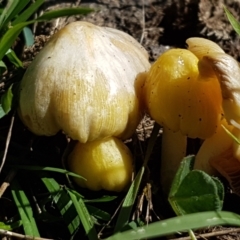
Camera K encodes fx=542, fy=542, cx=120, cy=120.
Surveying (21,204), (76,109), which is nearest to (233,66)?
(76,109)

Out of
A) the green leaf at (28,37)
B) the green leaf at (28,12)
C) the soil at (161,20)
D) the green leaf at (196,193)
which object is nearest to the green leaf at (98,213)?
the green leaf at (196,193)

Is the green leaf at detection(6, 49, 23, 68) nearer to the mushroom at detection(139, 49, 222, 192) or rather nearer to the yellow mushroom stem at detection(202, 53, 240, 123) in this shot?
the mushroom at detection(139, 49, 222, 192)

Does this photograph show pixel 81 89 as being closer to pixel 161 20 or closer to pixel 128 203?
pixel 128 203

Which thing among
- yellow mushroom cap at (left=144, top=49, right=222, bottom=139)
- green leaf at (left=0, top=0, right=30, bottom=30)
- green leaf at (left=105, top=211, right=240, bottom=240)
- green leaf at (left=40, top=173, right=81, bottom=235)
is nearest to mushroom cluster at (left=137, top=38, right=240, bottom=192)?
yellow mushroom cap at (left=144, top=49, right=222, bottom=139)

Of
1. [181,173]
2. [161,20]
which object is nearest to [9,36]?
[181,173]

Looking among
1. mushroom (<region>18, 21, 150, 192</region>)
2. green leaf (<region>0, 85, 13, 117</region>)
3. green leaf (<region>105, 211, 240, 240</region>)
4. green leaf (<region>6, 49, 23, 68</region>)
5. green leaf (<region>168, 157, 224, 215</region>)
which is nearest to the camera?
green leaf (<region>105, 211, 240, 240</region>)

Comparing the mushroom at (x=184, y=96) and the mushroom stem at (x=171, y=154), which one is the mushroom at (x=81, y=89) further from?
the mushroom stem at (x=171, y=154)
